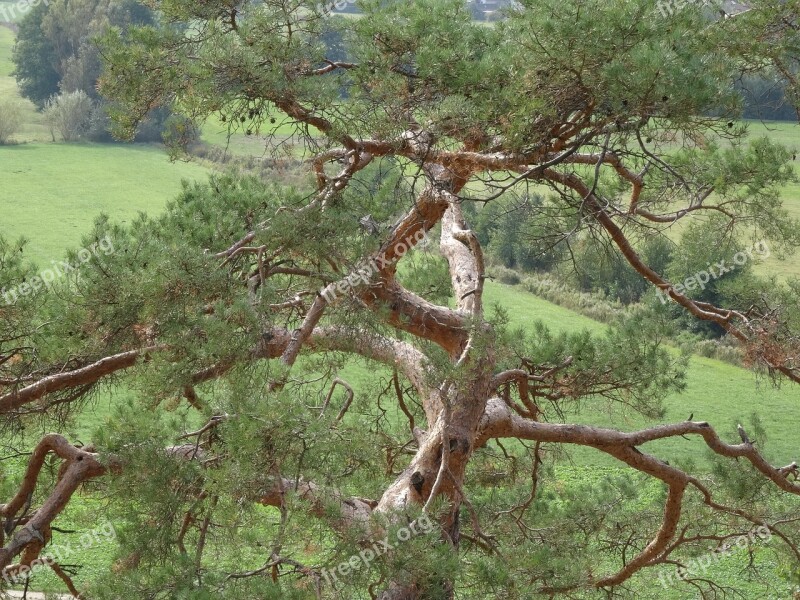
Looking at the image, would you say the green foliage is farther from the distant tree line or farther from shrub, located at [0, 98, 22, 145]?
shrub, located at [0, 98, 22, 145]

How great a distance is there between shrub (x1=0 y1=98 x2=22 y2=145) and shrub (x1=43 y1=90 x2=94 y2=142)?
833 mm

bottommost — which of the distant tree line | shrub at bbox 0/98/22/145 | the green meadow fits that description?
the green meadow

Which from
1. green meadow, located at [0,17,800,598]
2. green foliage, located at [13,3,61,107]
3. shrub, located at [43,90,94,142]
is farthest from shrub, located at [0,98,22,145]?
green foliage, located at [13,3,61,107]

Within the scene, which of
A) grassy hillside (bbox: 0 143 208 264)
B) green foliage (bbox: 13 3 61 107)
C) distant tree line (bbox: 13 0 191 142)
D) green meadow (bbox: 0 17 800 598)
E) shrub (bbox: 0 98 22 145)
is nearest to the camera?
green meadow (bbox: 0 17 800 598)

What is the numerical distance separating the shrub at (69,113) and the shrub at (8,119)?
0.83 m

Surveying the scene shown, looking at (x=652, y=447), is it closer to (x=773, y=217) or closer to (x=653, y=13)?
(x=773, y=217)

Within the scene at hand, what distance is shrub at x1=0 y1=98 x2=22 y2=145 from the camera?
89.6ft

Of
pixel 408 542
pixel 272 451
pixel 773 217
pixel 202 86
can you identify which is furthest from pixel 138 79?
pixel 773 217

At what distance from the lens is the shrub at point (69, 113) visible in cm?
2731

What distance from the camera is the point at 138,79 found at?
404cm

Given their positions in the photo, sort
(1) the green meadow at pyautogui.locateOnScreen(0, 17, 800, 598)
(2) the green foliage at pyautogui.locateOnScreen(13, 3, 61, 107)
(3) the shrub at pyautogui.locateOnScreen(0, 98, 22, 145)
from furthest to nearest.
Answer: (2) the green foliage at pyautogui.locateOnScreen(13, 3, 61, 107), (3) the shrub at pyautogui.locateOnScreen(0, 98, 22, 145), (1) the green meadow at pyautogui.locateOnScreen(0, 17, 800, 598)

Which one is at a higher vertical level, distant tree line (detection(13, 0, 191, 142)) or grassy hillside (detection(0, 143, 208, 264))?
distant tree line (detection(13, 0, 191, 142))

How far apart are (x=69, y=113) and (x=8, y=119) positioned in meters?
1.92

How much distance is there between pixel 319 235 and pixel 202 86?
28.4 inches
